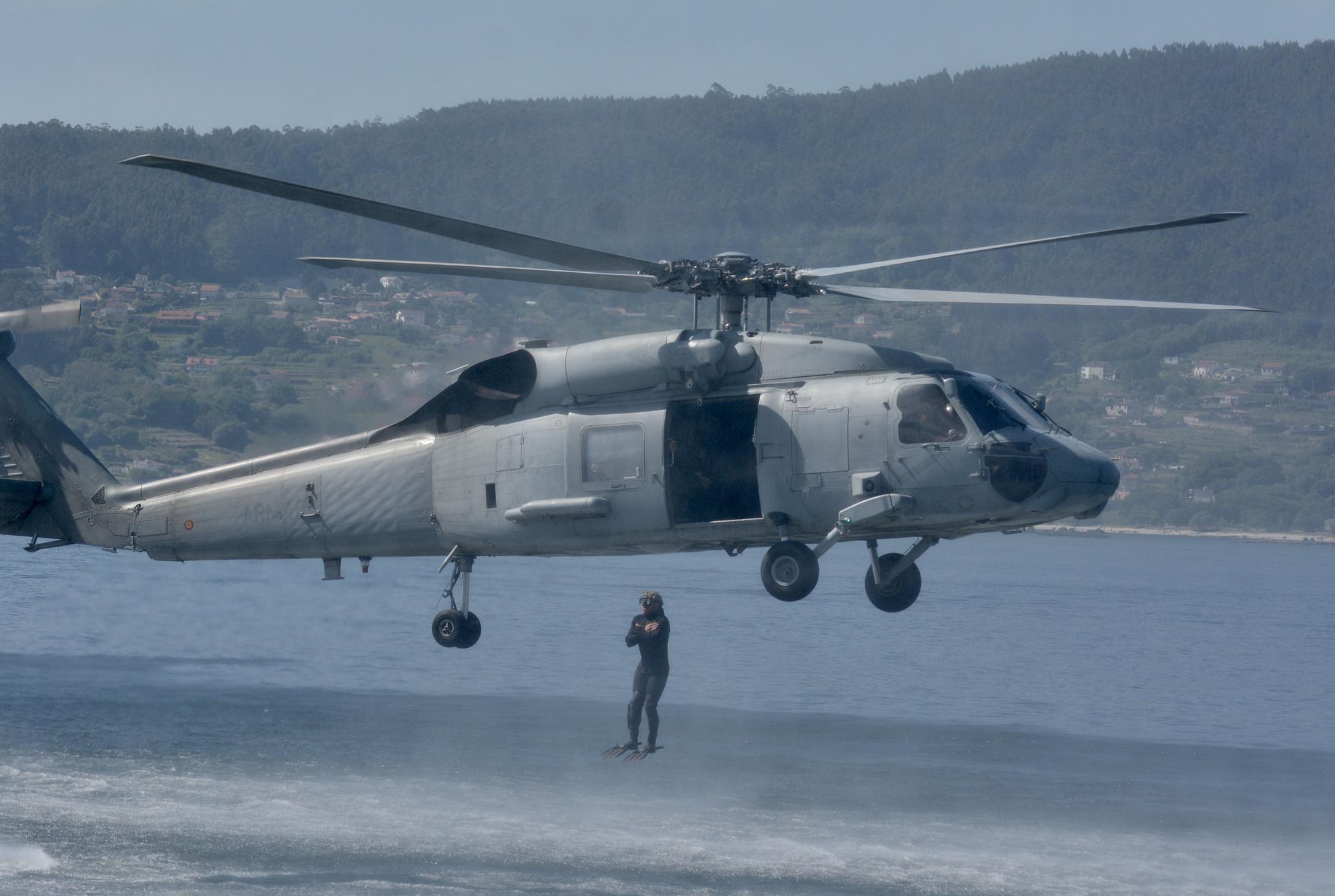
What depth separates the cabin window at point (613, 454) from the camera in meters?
15.9

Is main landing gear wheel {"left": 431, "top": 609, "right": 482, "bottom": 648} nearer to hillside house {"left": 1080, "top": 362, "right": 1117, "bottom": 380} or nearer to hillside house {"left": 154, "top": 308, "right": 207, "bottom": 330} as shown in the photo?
hillside house {"left": 154, "top": 308, "right": 207, "bottom": 330}

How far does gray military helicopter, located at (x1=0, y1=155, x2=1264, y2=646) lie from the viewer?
1480cm

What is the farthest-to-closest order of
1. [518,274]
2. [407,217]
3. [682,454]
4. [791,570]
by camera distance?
[682,454] < [518,274] < [791,570] < [407,217]

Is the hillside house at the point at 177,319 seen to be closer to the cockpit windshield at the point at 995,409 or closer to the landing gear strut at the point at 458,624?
the landing gear strut at the point at 458,624

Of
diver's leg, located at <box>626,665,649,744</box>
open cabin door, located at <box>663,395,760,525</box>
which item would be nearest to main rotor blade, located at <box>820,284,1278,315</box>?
open cabin door, located at <box>663,395,760,525</box>

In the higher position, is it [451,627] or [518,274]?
[518,274]

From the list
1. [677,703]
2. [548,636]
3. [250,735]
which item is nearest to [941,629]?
[548,636]

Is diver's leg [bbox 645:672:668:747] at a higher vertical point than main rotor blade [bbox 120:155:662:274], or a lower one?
lower

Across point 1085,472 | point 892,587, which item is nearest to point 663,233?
point 892,587

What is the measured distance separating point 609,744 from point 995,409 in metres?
22.4

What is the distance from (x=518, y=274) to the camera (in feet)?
51.3

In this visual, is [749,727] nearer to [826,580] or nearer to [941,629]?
[941,629]

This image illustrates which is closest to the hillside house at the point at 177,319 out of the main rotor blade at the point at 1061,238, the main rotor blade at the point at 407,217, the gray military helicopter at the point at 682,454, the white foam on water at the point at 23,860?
the white foam on water at the point at 23,860

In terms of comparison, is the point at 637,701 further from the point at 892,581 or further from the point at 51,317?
the point at 51,317
